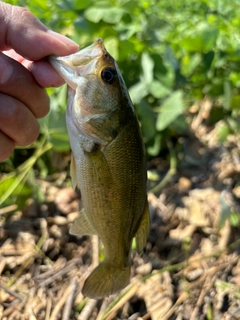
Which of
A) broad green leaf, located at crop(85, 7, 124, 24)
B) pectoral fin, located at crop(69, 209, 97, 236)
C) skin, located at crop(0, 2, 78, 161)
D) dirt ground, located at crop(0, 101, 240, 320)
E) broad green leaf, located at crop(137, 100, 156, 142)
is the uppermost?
skin, located at crop(0, 2, 78, 161)

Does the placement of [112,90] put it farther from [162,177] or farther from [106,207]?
[162,177]

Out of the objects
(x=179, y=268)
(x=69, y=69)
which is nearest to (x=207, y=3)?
(x=179, y=268)

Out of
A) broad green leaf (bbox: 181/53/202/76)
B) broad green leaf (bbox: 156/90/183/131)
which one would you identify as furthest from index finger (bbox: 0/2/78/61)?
broad green leaf (bbox: 181/53/202/76)

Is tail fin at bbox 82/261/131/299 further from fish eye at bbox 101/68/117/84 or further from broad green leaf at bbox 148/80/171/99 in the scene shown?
broad green leaf at bbox 148/80/171/99

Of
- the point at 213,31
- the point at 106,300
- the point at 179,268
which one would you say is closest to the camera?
the point at 106,300

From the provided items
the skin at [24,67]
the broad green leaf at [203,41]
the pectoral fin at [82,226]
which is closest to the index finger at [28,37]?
the skin at [24,67]

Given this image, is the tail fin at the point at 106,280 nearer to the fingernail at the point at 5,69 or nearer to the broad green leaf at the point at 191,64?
the fingernail at the point at 5,69
